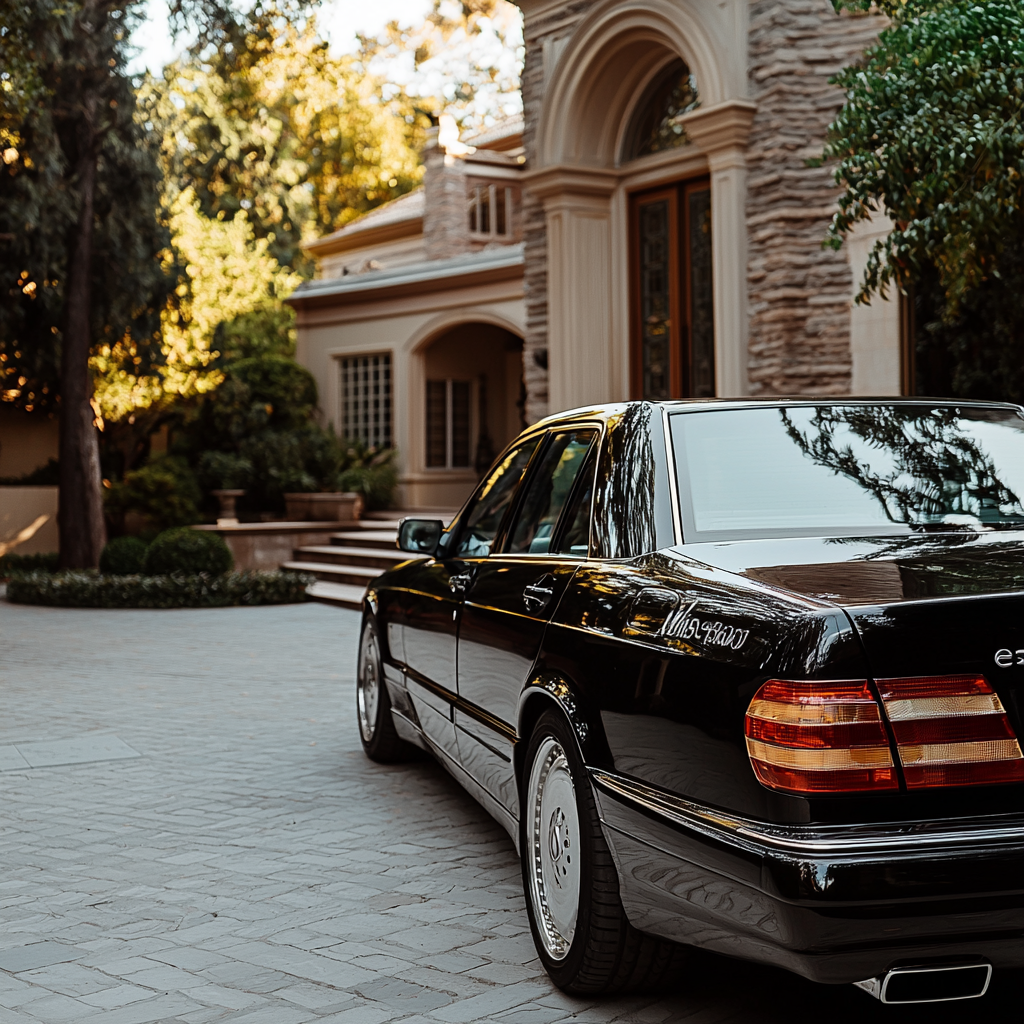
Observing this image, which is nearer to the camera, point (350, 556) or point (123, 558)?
point (123, 558)

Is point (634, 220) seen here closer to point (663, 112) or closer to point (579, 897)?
point (663, 112)

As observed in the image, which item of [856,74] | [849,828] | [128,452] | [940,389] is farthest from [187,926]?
[128,452]

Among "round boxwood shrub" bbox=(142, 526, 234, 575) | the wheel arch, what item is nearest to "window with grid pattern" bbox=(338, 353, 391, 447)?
"round boxwood shrub" bbox=(142, 526, 234, 575)

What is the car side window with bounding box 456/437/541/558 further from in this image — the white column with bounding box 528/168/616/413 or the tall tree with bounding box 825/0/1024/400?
the white column with bounding box 528/168/616/413

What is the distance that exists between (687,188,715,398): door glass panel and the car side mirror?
29.4ft

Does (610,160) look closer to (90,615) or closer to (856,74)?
(856,74)

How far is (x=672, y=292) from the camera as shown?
48.9ft

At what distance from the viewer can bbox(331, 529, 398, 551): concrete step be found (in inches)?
766

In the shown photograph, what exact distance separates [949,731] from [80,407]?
18699 mm

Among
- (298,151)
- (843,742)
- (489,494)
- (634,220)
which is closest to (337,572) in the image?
(634,220)

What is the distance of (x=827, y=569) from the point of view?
3.15 meters

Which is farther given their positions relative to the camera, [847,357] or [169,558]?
[169,558]

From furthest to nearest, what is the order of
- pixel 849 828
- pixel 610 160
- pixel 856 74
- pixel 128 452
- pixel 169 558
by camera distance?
pixel 128 452 → pixel 169 558 → pixel 610 160 → pixel 856 74 → pixel 849 828

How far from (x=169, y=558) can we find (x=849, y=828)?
16.1m
